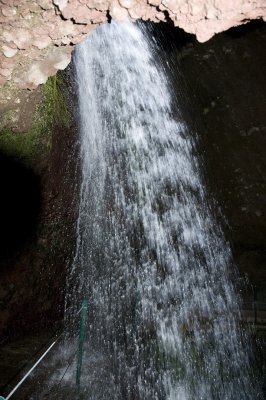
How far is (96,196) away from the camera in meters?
4.86

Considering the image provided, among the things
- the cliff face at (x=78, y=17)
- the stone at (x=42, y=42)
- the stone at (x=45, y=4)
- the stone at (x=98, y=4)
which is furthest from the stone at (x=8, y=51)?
the stone at (x=98, y=4)

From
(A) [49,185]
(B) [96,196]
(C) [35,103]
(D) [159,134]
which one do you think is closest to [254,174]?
(D) [159,134]

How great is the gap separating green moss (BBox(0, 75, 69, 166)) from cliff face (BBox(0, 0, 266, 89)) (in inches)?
36.0

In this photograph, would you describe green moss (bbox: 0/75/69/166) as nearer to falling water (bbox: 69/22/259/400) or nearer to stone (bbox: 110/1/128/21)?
falling water (bbox: 69/22/259/400)

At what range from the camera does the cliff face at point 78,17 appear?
5.81 ft

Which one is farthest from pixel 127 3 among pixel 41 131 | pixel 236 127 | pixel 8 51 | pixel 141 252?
pixel 236 127

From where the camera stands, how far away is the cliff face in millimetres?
1771

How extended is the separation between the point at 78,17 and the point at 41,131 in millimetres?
1631

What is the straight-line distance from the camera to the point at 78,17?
1822 millimetres

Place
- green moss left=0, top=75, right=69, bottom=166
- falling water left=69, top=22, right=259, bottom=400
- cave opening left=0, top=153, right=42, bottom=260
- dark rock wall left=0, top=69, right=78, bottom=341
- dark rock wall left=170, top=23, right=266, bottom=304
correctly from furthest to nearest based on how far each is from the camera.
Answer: dark rock wall left=170, top=23, right=266, bottom=304, falling water left=69, top=22, right=259, bottom=400, dark rock wall left=0, top=69, right=78, bottom=341, cave opening left=0, top=153, right=42, bottom=260, green moss left=0, top=75, right=69, bottom=166

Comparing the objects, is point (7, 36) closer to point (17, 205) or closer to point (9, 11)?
point (9, 11)

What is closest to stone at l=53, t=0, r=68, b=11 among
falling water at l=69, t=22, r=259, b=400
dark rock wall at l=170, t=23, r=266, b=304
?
falling water at l=69, t=22, r=259, b=400

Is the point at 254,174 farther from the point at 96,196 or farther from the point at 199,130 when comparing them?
the point at 96,196

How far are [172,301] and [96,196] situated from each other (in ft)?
8.61
